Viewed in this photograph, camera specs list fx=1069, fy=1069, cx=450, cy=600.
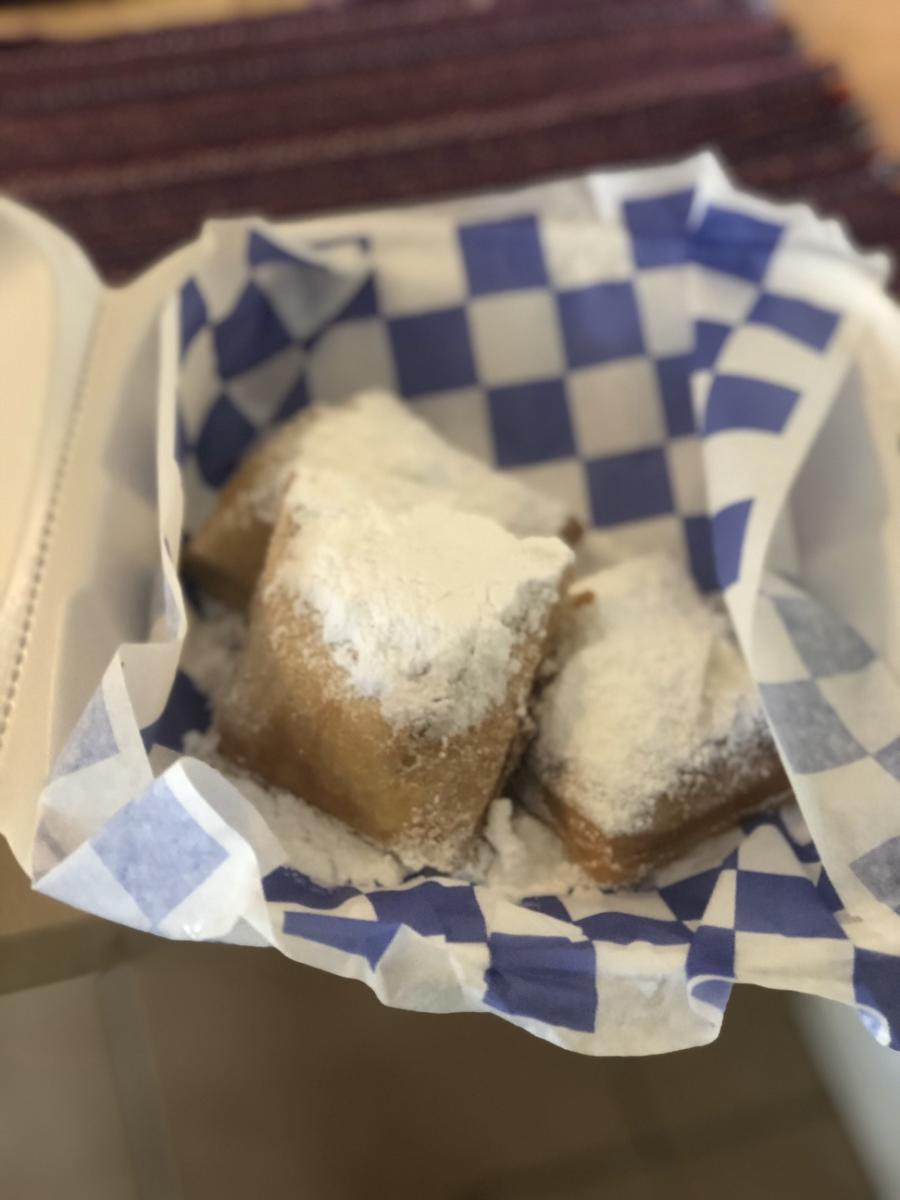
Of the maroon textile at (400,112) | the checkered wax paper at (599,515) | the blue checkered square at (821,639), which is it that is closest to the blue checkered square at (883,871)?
the checkered wax paper at (599,515)

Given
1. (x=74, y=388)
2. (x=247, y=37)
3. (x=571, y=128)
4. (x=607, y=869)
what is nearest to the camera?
(x=607, y=869)

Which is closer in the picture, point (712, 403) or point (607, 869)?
point (607, 869)

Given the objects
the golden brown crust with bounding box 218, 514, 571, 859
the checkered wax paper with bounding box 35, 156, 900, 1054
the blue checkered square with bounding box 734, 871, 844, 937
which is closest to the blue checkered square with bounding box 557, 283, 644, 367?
the checkered wax paper with bounding box 35, 156, 900, 1054

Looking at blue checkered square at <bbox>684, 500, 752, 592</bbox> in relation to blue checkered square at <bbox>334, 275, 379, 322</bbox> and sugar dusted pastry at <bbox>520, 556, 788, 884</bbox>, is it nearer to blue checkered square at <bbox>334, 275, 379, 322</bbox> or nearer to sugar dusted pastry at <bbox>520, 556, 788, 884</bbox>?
sugar dusted pastry at <bbox>520, 556, 788, 884</bbox>

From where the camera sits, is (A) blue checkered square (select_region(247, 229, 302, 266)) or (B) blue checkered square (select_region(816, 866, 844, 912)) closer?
(B) blue checkered square (select_region(816, 866, 844, 912))

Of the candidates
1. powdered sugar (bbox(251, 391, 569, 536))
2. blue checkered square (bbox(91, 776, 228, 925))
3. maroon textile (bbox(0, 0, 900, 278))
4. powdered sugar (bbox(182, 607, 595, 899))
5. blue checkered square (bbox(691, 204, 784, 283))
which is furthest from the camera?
maroon textile (bbox(0, 0, 900, 278))

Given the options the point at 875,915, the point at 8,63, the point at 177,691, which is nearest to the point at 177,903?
the point at 177,691

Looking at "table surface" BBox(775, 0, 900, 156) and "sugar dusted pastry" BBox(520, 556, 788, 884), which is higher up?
"table surface" BBox(775, 0, 900, 156)

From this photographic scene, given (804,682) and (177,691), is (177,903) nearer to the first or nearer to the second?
(177,691)
